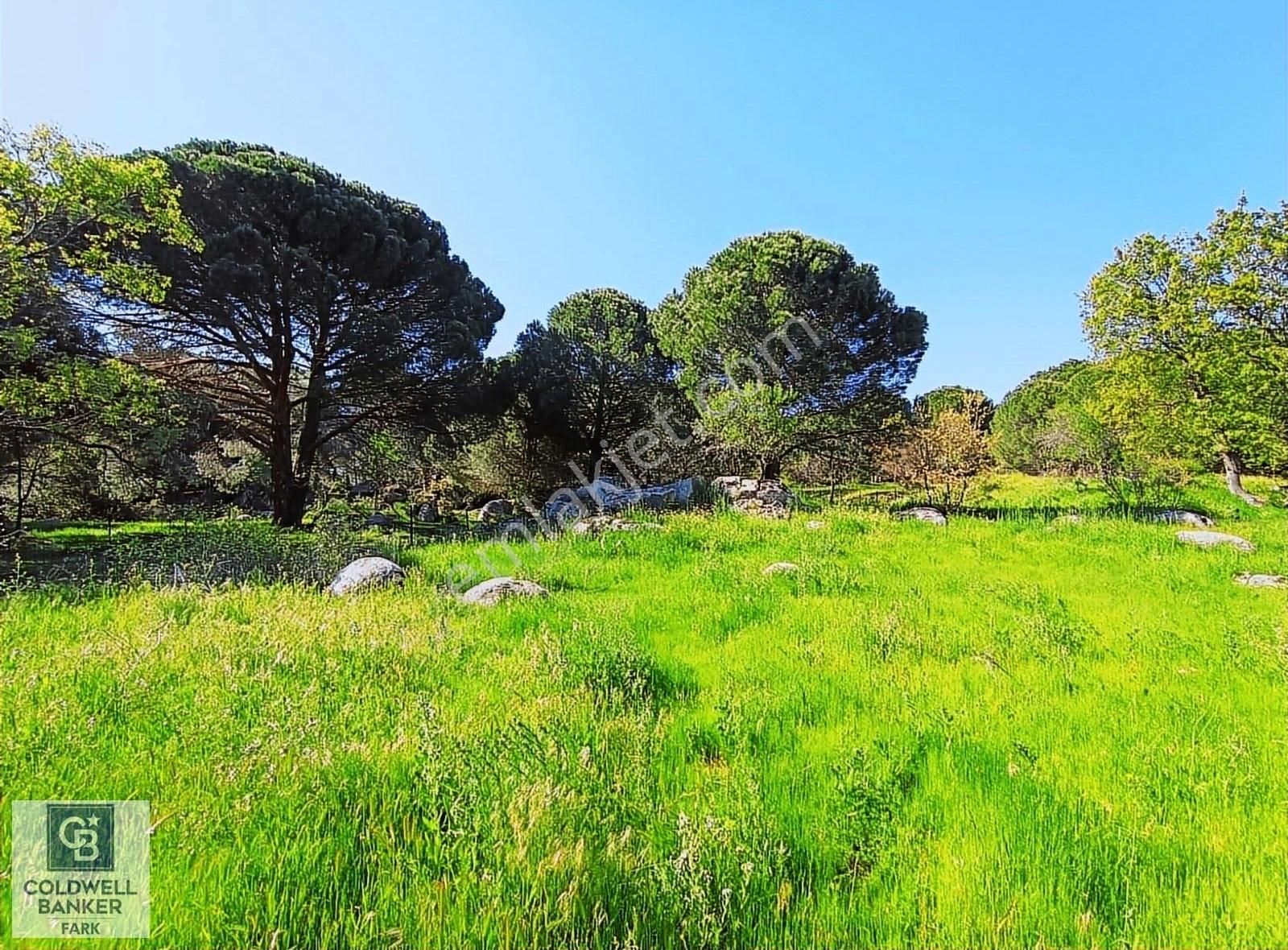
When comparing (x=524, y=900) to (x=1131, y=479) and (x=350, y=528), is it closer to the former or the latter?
(x=350, y=528)

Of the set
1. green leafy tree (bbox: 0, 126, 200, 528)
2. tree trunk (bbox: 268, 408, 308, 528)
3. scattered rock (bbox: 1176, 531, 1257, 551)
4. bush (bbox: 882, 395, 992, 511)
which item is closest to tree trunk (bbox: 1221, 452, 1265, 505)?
bush (bbox: 882, 395, 992, 511)

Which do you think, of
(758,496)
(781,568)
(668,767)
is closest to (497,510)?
(758,496)

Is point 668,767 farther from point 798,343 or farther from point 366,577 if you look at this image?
point 798,343

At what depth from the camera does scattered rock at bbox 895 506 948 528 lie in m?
13.1

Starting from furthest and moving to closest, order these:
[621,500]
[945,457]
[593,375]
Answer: [593,375]
[621,500]
[945,457]

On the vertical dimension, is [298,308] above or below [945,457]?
above

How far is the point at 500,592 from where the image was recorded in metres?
6.42

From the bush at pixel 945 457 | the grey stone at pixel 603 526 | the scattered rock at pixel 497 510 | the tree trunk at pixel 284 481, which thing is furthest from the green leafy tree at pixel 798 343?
the tree trunk at pixel 284 481

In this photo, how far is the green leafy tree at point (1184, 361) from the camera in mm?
14047

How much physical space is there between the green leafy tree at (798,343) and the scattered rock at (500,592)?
11.3 meters

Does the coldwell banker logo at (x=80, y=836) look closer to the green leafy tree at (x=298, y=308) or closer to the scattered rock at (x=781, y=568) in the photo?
the scattered rock at (x=781, y=568)

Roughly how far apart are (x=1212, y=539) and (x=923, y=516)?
499cm

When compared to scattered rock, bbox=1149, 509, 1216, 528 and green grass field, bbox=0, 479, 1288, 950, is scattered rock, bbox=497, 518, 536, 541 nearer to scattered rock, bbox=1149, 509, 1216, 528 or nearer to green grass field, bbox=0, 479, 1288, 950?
green grass field, bbox=0, 479, 1288, 950

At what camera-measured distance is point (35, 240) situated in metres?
9.64
